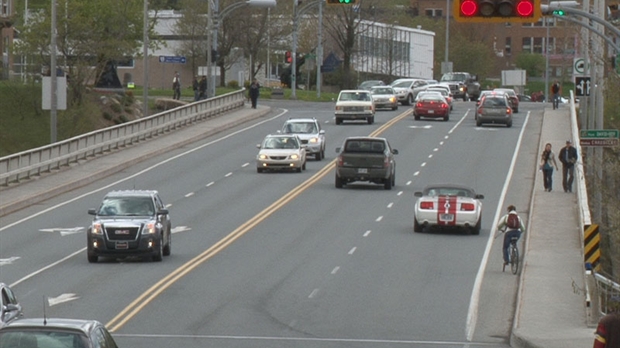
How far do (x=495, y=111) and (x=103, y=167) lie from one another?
22.9 metres

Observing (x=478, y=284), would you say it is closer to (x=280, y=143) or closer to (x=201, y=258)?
(x=201, y=258)

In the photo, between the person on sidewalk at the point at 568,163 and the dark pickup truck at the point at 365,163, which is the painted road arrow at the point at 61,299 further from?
the person on sidewalk at the point at 568,163

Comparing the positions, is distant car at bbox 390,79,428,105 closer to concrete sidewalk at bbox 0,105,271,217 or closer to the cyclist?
concrete sidewalk at bbox 0,105,271,217

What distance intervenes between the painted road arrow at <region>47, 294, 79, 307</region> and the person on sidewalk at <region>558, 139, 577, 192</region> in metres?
22.1

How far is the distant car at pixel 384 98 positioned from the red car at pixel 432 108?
681 cm

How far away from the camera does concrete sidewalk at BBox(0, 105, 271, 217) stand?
44062 mm

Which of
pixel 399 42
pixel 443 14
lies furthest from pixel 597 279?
pixel 443 14

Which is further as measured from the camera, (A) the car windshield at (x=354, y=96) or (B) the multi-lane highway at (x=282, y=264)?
(A) the car windshield at (x=354, y=96)

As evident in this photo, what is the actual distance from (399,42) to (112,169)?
266 ft

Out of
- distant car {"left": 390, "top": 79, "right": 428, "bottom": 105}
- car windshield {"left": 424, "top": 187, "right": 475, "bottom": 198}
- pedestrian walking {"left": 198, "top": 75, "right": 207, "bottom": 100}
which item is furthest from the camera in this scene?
distant car {"left": 390, "top": 79, "right": 428, "bottom": 105}

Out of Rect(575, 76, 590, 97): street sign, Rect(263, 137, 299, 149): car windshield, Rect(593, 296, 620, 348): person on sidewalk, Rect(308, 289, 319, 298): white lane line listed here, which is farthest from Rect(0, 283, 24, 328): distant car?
Rect(263, 137, 299, 149): car windshield

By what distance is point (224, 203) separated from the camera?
143 ft

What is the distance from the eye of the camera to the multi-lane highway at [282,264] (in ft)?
80.9

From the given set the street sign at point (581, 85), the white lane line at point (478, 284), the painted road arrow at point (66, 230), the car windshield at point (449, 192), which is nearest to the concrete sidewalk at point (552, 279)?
the white lane line at point (478, 284)
